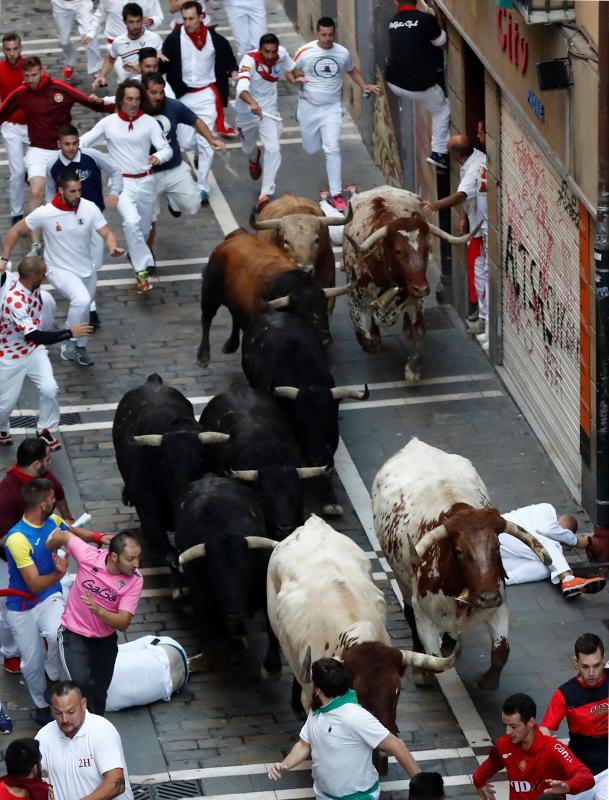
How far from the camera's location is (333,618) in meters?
12.8

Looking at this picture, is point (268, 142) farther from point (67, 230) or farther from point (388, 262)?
point (67, 230)

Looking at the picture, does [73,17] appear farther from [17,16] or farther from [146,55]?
[146,55]

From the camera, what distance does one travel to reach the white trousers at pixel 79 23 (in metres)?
28.0

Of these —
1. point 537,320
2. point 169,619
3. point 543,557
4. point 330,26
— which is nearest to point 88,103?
point 330,26

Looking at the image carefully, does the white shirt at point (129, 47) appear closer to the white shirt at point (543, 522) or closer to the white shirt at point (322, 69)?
the white shirt at point (322, 69)

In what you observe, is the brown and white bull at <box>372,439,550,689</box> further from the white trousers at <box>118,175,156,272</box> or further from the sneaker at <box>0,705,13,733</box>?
the white trousers at <box>118,175,156,272</box>

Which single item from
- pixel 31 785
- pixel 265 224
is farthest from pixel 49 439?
pixel 31 785

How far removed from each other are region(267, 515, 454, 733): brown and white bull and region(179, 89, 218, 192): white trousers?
10.0 m

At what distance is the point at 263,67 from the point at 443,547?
37.0 feet

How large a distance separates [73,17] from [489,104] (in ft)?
36.5

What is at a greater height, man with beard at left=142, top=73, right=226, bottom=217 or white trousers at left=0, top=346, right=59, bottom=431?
man with beard at left=142, top=73, right=226, bottom=217

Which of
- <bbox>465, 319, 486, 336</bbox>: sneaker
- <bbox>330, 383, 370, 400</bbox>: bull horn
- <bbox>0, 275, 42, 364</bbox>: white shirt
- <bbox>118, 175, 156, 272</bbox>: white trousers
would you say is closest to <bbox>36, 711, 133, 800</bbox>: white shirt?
<bbox>330, 383, 370, 400</bbox>: bull horn

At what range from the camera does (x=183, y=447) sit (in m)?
15.6

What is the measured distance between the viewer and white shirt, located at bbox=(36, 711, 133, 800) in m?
11.3
